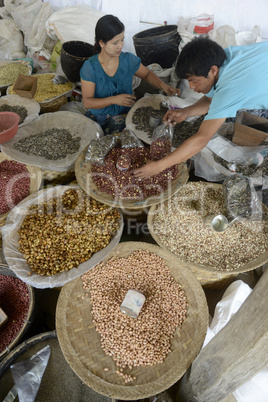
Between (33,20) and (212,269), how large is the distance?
15.2 ft

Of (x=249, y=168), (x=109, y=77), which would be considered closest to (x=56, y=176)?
(x=109, y=77)

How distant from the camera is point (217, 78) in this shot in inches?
72.2

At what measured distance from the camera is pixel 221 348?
0.99 metres

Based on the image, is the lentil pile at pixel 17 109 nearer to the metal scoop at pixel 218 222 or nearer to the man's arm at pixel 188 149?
the man's arm at pixel 188 149

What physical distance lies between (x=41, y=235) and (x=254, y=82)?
5.78ft

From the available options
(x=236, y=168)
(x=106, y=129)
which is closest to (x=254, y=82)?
(x=236, y=168)

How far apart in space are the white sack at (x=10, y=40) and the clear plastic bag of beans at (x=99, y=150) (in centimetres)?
330

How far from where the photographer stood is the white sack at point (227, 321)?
1449mm

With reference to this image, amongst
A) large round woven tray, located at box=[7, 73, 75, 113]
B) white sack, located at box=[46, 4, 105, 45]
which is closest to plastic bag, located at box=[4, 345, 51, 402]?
large round woven tray, located at box=[7, 73, 75, 113]

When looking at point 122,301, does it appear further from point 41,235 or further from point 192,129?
point 192,129

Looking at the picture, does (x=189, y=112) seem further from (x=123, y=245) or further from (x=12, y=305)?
(x=12, y=305)

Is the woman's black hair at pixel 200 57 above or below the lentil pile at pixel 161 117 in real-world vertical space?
above

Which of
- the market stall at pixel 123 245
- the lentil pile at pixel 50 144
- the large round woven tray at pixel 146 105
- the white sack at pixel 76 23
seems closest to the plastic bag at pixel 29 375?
the market stall at pixel 123 245

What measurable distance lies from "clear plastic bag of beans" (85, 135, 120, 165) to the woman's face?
2.62ft
